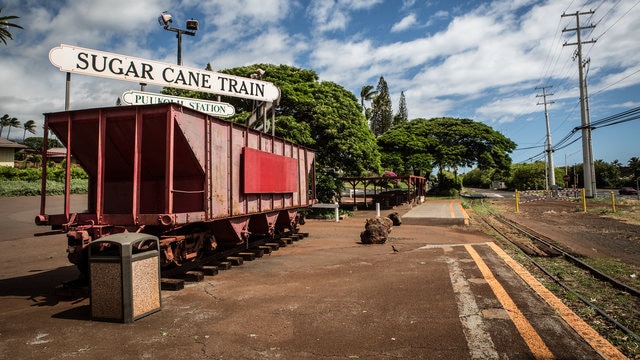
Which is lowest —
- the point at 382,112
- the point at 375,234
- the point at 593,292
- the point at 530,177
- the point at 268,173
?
the point at 593,292

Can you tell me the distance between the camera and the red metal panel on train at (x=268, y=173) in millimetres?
8391

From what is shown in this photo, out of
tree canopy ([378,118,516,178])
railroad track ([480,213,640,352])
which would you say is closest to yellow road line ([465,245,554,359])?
railroad track ([480,213,640,352])

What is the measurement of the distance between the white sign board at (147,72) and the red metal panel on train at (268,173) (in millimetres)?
1691

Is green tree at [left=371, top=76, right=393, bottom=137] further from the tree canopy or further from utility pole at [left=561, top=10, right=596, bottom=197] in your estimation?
utility pole at [left=561, top=10, right=596, bottom=197]

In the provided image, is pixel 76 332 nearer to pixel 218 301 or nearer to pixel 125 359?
pixel 125 359

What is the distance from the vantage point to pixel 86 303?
559 centimetres

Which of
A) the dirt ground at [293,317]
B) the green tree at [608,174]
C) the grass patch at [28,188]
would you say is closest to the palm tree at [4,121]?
the grass patch at [28,188]

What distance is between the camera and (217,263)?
7.94 metres

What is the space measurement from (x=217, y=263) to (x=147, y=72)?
13.8 feet

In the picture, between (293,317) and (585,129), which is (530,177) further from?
(293,317)

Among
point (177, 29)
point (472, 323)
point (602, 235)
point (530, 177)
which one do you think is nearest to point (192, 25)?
point (177, 29)

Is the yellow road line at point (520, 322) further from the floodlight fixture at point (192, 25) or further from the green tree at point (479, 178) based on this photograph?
the green tree at point (479, 178)

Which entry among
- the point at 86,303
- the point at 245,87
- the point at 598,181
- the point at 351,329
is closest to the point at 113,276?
the point at 86,303

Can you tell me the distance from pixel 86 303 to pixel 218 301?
195 cm
